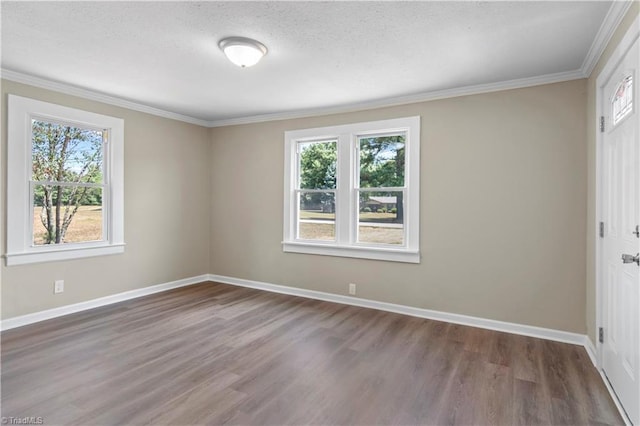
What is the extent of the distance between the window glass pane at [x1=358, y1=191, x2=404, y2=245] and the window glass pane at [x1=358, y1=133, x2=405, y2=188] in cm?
→ 14

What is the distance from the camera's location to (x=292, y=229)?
4926 mm

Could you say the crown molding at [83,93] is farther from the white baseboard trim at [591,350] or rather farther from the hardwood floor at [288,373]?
the white baseboard trim at [591,350]

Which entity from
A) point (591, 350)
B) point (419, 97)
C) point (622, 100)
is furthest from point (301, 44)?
point (591, 350)

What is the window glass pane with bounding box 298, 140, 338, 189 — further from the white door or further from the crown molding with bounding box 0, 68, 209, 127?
the white door

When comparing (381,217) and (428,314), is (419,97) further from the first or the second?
(428,314)

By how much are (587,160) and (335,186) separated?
2681 millimetres

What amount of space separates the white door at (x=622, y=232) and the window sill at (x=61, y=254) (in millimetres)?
4941

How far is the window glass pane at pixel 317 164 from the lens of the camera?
4.68 meters

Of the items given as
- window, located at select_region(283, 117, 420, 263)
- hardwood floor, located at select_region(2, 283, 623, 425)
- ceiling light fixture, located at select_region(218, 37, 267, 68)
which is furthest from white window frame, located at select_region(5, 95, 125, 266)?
ceiling light fixture, located at select_region(218, 37, 267, 68)

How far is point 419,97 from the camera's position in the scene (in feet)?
12.9

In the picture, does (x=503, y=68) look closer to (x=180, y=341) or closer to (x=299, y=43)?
(x=299, y=43)

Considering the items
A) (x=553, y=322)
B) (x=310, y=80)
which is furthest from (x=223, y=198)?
(x=553, y=322)

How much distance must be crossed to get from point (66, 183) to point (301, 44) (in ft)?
10.2

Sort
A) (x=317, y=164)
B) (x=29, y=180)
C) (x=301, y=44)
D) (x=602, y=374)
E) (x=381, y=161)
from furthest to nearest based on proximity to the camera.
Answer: (x=317, y=164)
(x=381, y=161)
(x=29, y=180)
(x=301, y=44)
(x=602, y=374)
